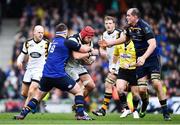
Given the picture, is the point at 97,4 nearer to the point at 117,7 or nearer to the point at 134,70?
the point at 117,7

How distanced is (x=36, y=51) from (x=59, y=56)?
3.11m

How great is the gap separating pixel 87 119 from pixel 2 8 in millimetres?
18912

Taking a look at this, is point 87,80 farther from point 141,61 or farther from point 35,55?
point 141,61

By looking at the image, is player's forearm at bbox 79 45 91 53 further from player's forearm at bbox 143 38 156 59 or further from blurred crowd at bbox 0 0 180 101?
blurred crowd at bbox 0 0 180 101

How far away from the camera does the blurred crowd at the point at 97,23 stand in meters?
31.2

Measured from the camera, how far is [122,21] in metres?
34.6

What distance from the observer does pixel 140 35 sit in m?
20.2

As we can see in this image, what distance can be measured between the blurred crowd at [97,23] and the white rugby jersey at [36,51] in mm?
7023

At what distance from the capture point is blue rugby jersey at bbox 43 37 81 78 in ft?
62.5

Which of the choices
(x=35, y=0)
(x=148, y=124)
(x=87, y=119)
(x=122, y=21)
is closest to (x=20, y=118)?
(x=87, y=119)

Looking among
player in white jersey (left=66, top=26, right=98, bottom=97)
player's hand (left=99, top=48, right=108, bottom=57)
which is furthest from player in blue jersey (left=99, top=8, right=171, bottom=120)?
player's hand (left=99, top=48, right=108, bottom=57)

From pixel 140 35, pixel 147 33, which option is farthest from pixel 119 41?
pixel 147 33

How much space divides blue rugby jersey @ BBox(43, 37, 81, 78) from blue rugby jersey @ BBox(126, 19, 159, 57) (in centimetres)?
182

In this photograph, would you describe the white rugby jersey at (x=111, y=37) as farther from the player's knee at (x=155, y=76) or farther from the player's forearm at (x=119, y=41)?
the player's knee at (x=155, y=76)
